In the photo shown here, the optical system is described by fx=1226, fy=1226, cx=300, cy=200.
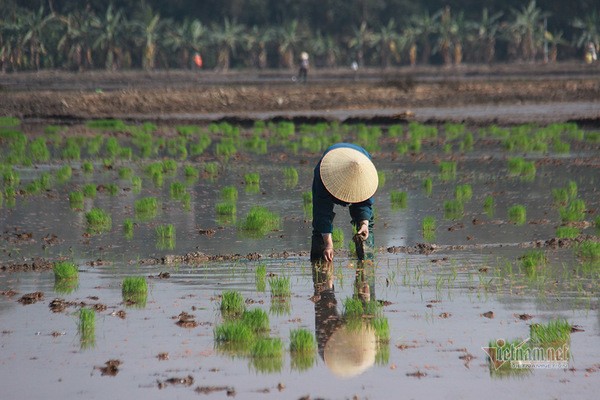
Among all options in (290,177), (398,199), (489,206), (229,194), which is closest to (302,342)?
(489,206)

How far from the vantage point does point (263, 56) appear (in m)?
70.8

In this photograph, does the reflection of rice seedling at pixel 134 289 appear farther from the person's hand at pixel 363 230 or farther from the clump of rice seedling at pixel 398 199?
the clump of rice seedling at pixel 398 199

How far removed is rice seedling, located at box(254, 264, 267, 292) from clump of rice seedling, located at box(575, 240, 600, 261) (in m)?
2.76

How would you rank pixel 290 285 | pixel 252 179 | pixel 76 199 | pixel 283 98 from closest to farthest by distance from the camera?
pixel 290 285
pixel 76 199
pixel 252 179
pixel 283 98

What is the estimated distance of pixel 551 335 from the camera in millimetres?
7266

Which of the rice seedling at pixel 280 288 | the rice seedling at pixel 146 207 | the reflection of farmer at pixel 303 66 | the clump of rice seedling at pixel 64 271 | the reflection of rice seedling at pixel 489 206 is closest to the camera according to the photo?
the rice seedling at pixel 280 288

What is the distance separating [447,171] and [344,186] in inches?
362

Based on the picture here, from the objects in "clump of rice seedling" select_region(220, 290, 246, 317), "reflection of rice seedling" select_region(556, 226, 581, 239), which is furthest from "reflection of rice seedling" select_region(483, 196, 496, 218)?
"clump of rice seedling" select_region(220, 290, 246, 317)

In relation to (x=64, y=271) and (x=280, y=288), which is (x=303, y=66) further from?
(x=280, y=288)

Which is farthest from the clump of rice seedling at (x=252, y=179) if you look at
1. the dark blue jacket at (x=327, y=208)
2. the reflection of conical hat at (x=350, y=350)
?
the reflection of conical hat at (x=350, y=350)

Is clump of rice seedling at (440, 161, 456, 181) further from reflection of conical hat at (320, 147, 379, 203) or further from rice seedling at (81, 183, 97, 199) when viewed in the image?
reflection of conical hat at (320, 147, 379, 203)

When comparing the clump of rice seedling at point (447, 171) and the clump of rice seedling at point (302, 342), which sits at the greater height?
the clump of rice seedling at point (447, 171)

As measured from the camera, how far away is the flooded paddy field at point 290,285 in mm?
6871

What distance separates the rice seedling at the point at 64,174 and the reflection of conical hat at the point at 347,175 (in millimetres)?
8926
